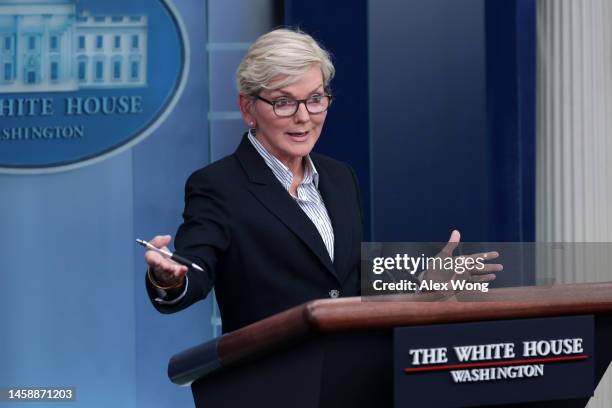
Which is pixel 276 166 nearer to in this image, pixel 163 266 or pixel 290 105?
pixel 290 105

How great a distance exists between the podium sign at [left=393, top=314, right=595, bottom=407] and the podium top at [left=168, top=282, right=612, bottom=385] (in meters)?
0.02

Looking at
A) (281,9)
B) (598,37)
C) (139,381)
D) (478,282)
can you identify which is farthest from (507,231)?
(478,282)

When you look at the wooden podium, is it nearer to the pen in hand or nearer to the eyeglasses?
the pen in hand

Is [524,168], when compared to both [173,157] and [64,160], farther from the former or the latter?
[64,160]

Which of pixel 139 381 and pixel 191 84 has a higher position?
pixel 191 84

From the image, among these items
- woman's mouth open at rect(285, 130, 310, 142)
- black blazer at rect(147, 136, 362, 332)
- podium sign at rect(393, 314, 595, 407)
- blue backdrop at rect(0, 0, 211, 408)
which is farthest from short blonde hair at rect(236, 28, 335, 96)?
blue backdrop at rect(0, 0, 211, 408)

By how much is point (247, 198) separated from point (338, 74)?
212 cm

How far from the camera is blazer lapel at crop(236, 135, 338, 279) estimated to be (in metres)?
2.54

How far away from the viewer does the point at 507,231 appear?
471 centimetres

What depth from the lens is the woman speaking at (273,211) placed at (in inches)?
100

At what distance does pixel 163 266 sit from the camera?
2.15 metres

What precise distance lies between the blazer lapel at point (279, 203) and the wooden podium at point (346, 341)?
1.93 ft

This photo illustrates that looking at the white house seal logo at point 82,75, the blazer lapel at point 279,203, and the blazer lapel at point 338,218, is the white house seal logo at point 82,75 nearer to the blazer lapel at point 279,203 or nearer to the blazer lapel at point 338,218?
the blazer lapel at point 338,218

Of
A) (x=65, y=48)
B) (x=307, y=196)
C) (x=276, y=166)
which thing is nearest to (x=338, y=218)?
(x=307, y=196)
